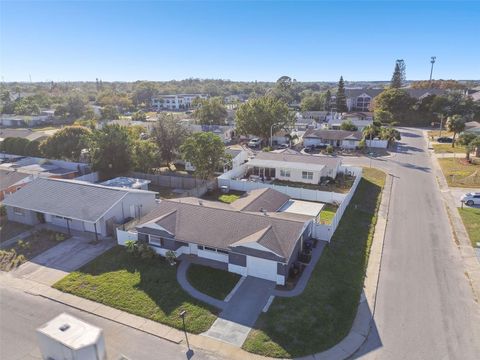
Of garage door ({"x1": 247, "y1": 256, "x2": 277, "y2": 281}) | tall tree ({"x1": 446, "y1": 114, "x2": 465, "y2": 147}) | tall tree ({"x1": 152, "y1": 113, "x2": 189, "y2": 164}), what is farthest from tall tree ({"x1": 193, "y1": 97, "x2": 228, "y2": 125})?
garage door ({"x1": 247, "y1": 256, "x2": 277, "y2": 281})

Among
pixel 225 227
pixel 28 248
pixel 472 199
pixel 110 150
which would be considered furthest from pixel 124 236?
pixel 472 199

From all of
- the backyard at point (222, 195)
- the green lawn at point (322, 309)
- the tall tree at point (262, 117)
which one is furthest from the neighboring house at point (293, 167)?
the green lawn at point (322, 309)

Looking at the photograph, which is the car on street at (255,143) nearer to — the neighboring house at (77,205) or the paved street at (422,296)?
the paved street at (422,296)

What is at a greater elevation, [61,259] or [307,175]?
[307,175]

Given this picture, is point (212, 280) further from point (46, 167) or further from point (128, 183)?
point (46, 167)

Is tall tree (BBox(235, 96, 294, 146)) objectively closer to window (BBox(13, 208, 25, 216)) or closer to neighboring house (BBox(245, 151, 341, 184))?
neighboring house (BBox(245, 151, 341, 184))

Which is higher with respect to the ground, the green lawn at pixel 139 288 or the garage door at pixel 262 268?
the garage door at pixel 262 268
